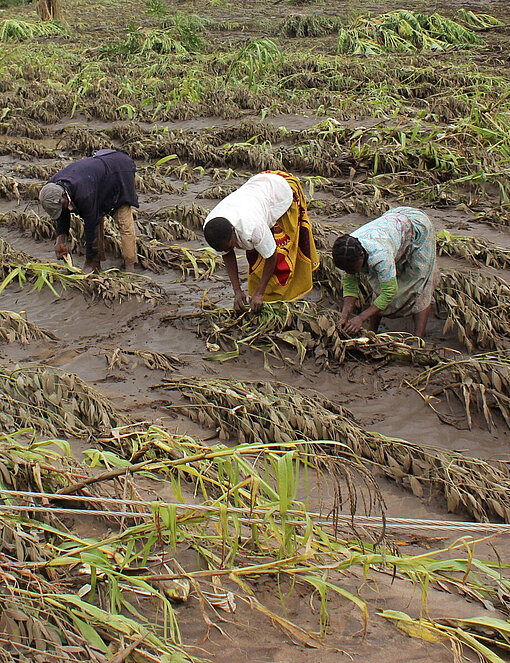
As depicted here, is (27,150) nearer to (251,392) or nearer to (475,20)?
(251,392)

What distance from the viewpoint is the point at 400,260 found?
14.4ft

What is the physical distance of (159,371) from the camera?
4.33 meters

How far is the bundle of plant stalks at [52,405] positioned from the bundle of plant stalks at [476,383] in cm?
182

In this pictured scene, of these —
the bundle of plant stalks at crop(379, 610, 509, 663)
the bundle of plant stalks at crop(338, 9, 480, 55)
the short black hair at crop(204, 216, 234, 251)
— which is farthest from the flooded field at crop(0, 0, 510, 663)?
the bundle of plant stalks at crop(338, 9, 480, 55)

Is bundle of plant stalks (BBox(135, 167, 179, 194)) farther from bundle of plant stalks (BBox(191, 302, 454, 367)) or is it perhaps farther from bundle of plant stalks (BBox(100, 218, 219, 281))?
bundle of plant stalks (BBox(191, 302, 454, 367))

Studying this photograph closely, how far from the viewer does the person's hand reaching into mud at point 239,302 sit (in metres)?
4.38

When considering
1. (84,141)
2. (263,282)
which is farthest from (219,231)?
(84,141)

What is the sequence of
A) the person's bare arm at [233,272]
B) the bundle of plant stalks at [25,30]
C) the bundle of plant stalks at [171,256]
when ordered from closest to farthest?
the person's bare arm at [233,272] → the bundle of plant stalks at [171,256] → the bundle of plant stalks at [25,30]

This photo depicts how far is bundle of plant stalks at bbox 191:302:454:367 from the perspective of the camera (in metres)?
4.41

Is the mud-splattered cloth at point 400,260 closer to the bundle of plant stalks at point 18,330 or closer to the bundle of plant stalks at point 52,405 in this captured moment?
the bundle of plant stalks at point 52,405

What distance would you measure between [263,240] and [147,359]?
102 cm

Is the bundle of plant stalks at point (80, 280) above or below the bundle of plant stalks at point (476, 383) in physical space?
above

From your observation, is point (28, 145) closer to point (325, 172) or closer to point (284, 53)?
point (325, 172)

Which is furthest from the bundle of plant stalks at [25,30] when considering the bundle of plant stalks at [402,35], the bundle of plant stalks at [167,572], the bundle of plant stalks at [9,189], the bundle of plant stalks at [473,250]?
the bundle of plant stalks at [167,572]
